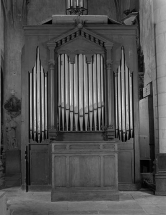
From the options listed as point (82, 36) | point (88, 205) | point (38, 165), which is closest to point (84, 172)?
point (88, 205)

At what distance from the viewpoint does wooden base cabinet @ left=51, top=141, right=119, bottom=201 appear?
8055mm

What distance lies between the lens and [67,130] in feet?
31.2

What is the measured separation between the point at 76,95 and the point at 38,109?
42.7 inches

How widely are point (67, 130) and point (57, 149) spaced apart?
4.75ft

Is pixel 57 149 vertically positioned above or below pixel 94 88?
below

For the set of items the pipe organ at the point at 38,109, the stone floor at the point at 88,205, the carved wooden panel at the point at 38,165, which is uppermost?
the pipe organ at the point at 38,109

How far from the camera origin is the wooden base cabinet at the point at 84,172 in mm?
8055

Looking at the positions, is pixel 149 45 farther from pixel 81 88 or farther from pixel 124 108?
pixel 81 88

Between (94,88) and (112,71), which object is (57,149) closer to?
(94,88)

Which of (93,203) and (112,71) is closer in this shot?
(93,203)

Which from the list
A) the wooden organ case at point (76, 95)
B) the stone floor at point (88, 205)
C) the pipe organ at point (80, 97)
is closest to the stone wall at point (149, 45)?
the wooden organ case at point (76, 95)

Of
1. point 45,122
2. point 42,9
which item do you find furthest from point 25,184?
point 42,9

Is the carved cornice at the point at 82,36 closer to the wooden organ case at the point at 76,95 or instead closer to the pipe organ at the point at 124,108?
the wooden organ case at the point at 76,95

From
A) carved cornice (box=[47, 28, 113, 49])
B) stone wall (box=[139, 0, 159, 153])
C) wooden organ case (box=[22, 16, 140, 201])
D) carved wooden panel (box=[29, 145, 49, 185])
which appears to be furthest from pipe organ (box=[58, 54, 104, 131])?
stone wall (box=[139, 0, 159, 153])
